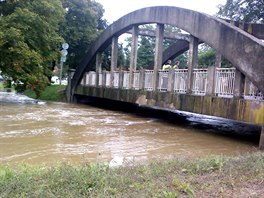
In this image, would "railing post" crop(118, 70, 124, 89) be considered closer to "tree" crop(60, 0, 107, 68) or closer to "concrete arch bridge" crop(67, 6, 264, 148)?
"concrete arch bridge" crop(67, 6, 264, 148)

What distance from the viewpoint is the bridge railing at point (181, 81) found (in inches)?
343

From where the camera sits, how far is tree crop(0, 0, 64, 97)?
15.4 metres

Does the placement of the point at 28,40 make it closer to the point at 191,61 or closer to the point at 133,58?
Answer: the point at 133,58

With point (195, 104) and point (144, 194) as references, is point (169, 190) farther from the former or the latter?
point (195, 104)

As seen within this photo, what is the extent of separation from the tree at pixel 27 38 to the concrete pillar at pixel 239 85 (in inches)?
414

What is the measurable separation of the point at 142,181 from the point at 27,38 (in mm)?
14853

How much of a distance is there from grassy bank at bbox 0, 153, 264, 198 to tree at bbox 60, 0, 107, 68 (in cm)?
2243

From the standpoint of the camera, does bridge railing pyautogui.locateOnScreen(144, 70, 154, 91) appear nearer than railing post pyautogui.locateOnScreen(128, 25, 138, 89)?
Yes

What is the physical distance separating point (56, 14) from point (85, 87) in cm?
449

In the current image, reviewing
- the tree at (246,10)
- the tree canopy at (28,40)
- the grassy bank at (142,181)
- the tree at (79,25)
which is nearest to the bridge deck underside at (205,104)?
the grassy bank at (142,181)

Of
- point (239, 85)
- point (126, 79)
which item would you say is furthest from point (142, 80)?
point (239, 85)

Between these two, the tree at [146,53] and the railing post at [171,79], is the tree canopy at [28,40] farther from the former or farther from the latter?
the tree at [146,53]

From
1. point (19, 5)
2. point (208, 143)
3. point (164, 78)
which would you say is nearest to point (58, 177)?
point (208, 143)

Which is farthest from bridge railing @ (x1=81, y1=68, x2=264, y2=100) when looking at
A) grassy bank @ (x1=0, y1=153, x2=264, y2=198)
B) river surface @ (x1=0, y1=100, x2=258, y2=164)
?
grassy bank @ (x1=0, y1=153, x2=264, y2=198)
